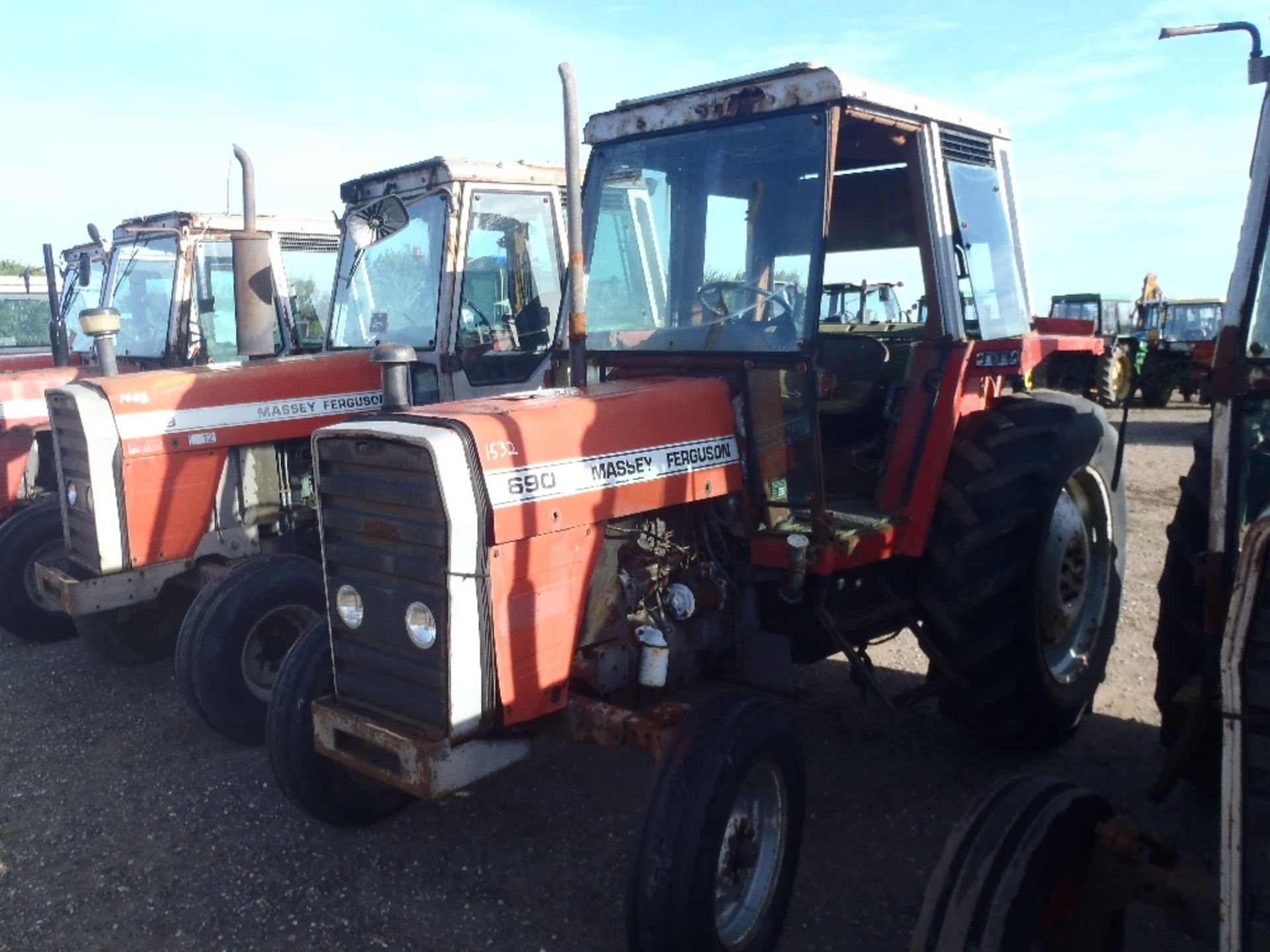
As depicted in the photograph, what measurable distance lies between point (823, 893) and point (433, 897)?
125 cm

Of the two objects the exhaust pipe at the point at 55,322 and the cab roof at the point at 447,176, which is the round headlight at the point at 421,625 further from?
the exhaust pipe at the point at 55,322

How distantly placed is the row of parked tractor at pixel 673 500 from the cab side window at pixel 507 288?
2cm

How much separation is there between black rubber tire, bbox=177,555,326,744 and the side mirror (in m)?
2.02

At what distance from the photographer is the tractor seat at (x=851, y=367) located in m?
4.23

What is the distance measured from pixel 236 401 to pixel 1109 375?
14656 mm

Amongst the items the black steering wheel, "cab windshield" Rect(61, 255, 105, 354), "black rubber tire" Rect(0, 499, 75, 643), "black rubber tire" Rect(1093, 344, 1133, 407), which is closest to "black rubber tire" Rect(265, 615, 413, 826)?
the black steering wheel

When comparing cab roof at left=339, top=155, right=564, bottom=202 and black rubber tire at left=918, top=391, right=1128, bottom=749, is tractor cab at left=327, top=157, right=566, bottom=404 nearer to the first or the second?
cab roof at left=339, top=155, right=564, bottom=202

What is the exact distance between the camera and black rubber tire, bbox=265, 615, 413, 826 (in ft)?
11.1

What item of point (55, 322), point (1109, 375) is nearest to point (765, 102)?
point (55, 322)

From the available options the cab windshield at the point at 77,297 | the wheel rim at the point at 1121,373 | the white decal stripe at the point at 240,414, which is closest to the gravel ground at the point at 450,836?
the white decal stripe at the point at 240,414

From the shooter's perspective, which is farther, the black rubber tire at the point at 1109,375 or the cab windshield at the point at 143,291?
the black rubber tire at the point at 1109,375

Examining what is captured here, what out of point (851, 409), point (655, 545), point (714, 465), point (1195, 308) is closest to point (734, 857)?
point (655, 545)

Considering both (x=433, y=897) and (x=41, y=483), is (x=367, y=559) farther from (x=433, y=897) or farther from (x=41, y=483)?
(x=41, y=483)

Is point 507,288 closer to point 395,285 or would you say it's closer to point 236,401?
point 395,285
